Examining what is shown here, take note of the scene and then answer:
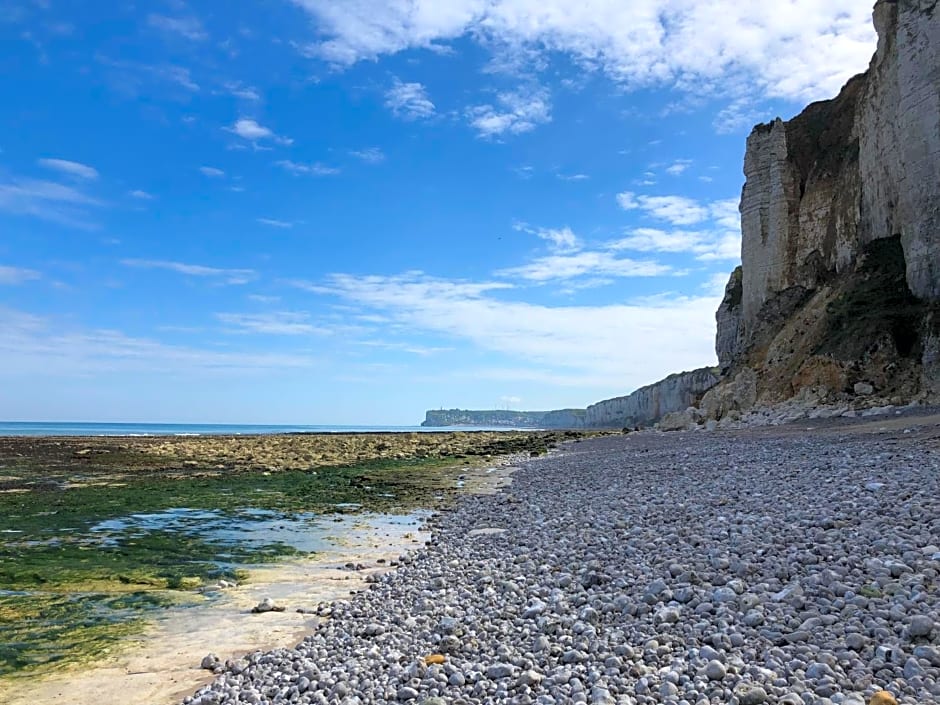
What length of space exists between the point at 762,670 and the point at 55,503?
1771 centimetres

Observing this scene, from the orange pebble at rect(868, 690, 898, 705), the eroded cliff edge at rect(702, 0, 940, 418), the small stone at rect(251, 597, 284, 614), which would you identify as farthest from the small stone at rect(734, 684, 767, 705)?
the eroded cliff edge at rect(702, 0, 940, 418)

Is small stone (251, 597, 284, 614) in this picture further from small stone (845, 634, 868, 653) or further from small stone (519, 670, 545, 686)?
small stone (845, 634, 868, 653)

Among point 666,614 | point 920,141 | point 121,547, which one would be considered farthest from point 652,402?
point 666,614

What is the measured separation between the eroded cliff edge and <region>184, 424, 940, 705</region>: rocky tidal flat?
1731 centimetres

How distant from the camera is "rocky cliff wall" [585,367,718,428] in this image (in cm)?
6546

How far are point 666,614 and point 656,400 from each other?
246ft

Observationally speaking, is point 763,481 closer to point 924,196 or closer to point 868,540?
point 868,540

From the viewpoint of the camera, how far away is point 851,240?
104 feet

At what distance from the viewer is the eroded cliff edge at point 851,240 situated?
23453 millimetres

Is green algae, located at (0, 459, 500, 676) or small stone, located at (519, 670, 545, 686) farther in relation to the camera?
green algae, located at (0, 459, 500, 676)

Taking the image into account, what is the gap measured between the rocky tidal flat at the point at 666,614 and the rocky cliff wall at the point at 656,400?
35706 millimetres

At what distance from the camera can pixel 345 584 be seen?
8109mm

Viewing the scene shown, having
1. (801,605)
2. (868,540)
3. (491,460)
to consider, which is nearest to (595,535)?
(868,540)

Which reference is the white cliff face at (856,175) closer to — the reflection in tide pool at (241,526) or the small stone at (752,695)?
the reflection in tide pool at (241,526)
